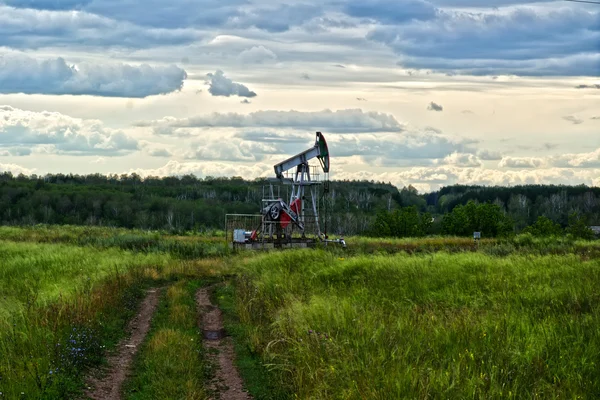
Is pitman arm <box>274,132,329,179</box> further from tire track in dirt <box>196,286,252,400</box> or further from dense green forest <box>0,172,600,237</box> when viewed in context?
dense green forest <box>0,172,600,237</box>

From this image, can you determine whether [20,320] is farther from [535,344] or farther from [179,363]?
[535,344]

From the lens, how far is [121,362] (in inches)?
477

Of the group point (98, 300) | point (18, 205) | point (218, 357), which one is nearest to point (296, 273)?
point (98, 300)

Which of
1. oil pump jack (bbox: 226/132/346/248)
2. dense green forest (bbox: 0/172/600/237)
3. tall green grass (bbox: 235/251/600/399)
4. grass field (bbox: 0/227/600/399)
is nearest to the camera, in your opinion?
tall green grass (bbox: 235/251/600/399)

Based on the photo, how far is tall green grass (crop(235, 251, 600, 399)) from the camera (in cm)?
867

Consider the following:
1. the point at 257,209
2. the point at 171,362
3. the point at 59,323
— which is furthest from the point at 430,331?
the point at 257,209

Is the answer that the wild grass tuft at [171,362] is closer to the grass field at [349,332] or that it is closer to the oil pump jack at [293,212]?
the grass field at [349,332]

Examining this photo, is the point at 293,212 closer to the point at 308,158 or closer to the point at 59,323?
the point at 308,158

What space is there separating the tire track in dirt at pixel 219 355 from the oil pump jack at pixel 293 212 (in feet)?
60.1

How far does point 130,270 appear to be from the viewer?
23.5m

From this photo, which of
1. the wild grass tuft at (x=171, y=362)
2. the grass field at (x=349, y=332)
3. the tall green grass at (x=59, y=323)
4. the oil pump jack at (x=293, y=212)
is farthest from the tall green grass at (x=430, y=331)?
the oil pump jack at (x=293, y=212)

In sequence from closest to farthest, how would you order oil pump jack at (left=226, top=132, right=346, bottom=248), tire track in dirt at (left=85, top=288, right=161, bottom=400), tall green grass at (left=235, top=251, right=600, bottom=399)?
tall green grass at (left=235, top=251, right=600, bottom=399)
tire track in dirt at (left=85, top=288, right=161, bottom=400)
oil pump jack at (left=226, top=132, right=346, bottom=248)

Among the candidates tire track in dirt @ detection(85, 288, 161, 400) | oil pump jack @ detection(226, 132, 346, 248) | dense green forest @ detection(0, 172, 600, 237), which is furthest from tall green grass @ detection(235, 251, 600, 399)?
dense green forest @ detection(0, 172, 600, 237)

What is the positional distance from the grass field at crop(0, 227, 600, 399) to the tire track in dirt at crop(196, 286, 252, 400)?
0.19 metres
